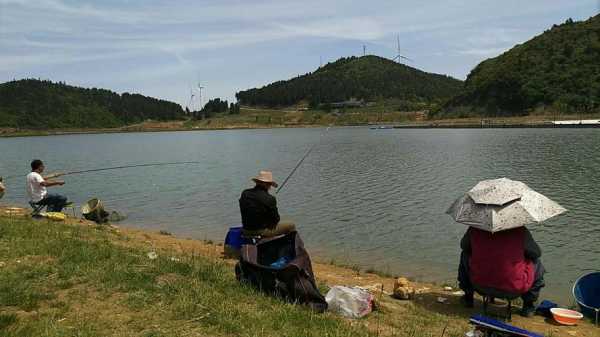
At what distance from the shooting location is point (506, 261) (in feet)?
20.8

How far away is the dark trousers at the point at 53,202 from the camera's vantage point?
45.0 feet

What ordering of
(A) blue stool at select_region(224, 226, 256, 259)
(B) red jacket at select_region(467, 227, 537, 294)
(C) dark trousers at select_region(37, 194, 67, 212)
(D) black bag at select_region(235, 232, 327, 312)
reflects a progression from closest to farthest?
(D) black bag at select_region(235, 232, 327, 312) < (B) red jacket at select_region(467, 227, 537, 294) < (A) blue stool at select_region(224, 226, 256, 259) < (C) dark trousers at select_region(37, 194, 67, 212)

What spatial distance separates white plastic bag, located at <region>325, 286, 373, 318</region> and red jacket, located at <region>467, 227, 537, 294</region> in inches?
62.7

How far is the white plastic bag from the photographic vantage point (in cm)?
A: 601

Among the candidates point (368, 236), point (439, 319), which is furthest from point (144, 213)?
point (439, 319)

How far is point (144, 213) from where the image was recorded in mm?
20625

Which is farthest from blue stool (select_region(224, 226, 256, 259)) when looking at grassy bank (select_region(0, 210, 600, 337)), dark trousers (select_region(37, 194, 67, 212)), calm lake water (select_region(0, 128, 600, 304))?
dark trousers (select_region(37, 194, 67, 212))

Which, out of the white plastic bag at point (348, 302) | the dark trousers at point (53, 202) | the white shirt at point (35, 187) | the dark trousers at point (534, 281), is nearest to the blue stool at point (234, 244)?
the white plastic bag at point (348, 302)

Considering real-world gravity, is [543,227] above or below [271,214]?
below

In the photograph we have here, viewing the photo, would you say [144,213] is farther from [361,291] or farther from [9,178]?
[9,178]

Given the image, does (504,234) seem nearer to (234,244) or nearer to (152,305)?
(152,305)

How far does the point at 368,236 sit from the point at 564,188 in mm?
11426

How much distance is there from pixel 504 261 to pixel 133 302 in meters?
4.53

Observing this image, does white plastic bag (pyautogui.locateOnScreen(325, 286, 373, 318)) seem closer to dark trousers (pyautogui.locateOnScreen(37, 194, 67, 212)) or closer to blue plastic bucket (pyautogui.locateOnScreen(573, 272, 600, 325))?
blue plastic bucket (pyautogui.locateOnScreen(573, 272, 600, 325))
